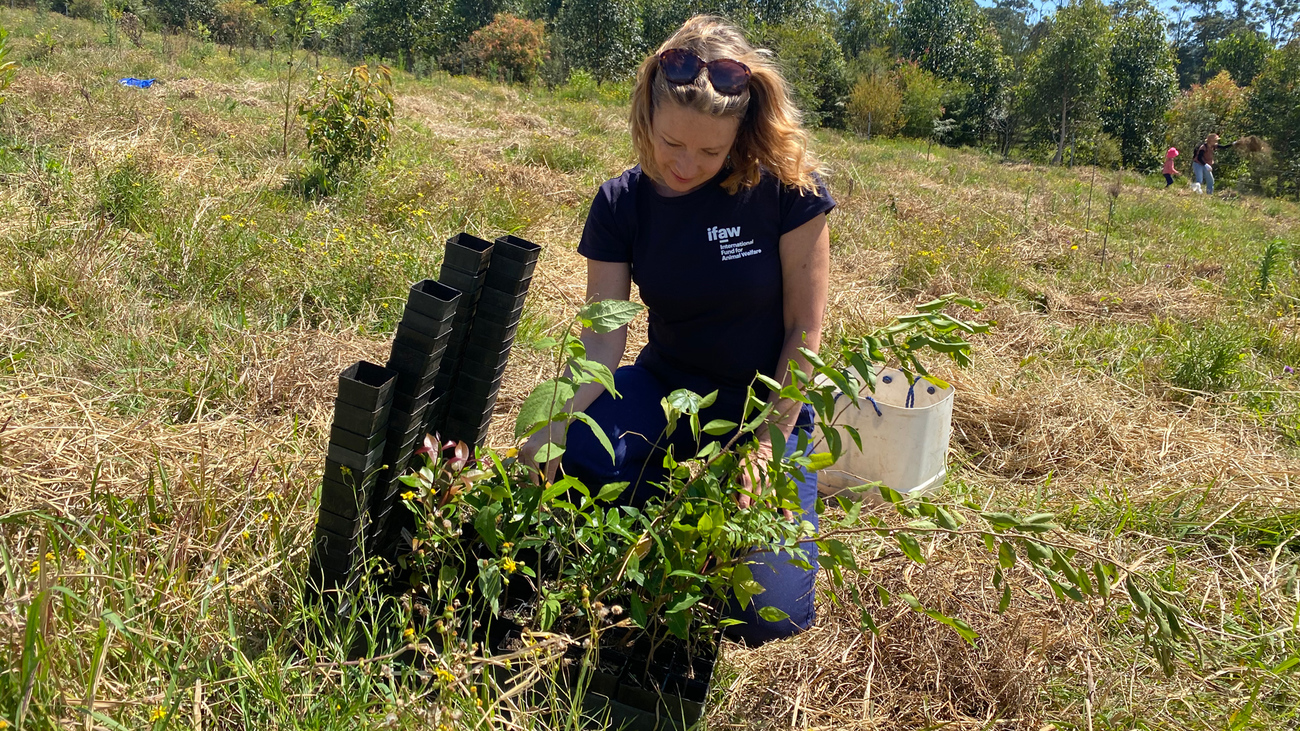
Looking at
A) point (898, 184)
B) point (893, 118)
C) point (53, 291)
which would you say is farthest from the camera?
point (893, 118)

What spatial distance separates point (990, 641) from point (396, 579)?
1.31 meters

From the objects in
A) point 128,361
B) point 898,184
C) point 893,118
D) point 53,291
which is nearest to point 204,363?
point 128,361

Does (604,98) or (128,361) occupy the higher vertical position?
(604,98)

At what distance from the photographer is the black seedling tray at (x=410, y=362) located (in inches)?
55.4

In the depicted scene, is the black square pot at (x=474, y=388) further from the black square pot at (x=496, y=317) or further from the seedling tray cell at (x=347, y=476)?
the seedling tray cell at (x=347, y=476)

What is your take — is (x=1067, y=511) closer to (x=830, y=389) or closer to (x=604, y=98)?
(x=830, y=389)

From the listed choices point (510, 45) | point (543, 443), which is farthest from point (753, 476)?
point (510, 45)

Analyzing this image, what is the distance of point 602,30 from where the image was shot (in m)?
32.0

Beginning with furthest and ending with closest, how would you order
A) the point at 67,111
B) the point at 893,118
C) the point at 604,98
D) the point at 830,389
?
the point at 893,118 → the point at 604,98 → the point at 67,111 → the point at 830,389

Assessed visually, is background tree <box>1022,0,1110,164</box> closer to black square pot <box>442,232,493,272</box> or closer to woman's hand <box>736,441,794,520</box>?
woman's hand <box>736,441,794,520</box>

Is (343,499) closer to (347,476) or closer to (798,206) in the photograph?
(347,476)

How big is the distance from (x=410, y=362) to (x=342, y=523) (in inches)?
12.2

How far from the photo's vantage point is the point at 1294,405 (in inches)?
130

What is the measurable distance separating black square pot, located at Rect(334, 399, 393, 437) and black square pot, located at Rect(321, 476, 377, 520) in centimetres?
11
